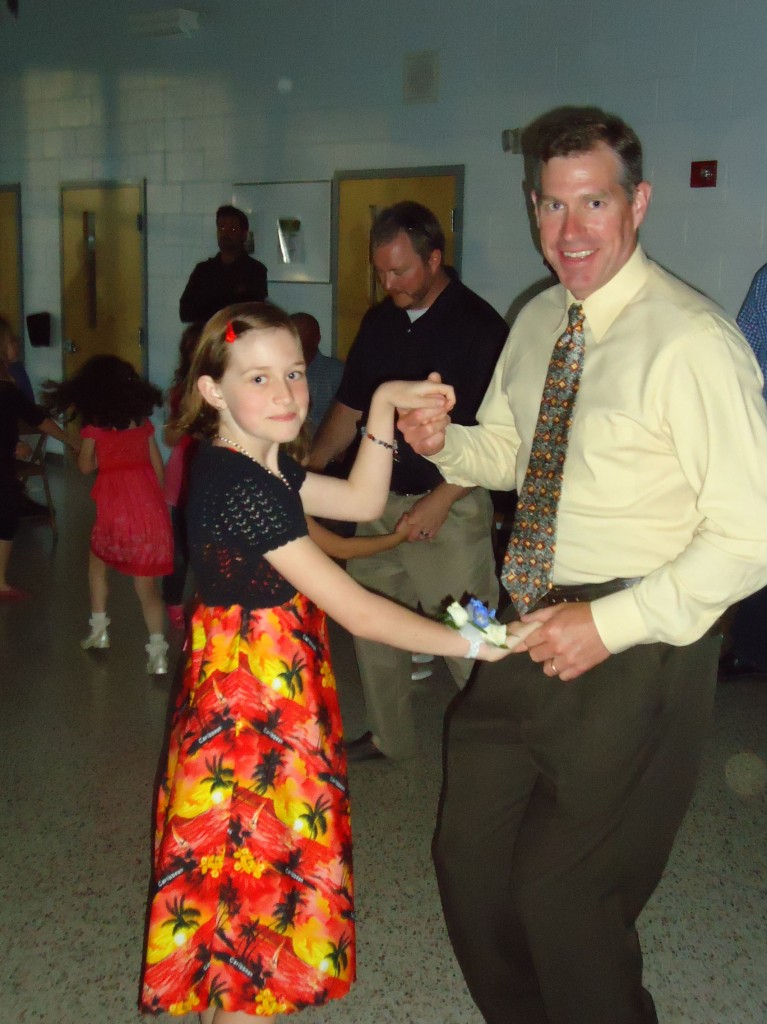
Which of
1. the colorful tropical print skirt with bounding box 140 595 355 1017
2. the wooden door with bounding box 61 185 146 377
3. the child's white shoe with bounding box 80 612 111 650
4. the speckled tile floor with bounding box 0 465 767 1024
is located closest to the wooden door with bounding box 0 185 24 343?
the wooden door with bounding box 61 185 146 377

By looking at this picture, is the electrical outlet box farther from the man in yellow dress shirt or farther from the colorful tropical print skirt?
the colorful tropical print skirt

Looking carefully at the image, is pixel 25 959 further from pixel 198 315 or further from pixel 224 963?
pixel 198 315

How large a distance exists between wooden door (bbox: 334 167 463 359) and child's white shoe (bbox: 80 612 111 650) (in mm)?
3016

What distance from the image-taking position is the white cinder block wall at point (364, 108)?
5.26 m

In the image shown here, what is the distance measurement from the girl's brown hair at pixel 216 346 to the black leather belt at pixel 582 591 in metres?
0.65

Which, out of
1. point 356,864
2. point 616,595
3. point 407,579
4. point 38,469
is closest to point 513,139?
point 38,469

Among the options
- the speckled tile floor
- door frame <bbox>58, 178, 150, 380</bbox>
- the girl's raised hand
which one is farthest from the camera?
door frame <bbox>58, 178, 150, 380</bbox>

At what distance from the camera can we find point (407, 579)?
3.36 metres

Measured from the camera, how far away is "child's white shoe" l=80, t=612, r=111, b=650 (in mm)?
4413

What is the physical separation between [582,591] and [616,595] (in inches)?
4.8

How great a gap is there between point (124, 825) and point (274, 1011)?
1.34m

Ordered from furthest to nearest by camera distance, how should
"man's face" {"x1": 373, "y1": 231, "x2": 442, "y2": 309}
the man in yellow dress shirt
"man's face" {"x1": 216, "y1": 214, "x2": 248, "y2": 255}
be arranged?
"man's face" {"x1": 216, "y1": 214, "x2": 248, "y2": 255}, "man's face" {"x1": 373, "y1": 231, "x2": 442, "y2": 309}, the man in yellow dress shirt

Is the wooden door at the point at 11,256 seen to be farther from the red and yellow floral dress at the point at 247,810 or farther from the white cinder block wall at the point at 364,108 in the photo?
the red and yellow floral dress at the point at 247,810

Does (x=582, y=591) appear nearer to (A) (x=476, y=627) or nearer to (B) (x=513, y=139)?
(A) (x=476, y=627)
